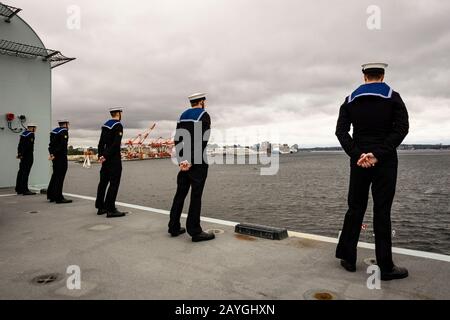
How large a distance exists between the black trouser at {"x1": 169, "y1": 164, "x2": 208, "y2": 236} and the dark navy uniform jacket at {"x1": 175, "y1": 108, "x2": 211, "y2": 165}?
0.51 ft

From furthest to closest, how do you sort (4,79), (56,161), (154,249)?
(4,79) < (56,161) < (154,249)

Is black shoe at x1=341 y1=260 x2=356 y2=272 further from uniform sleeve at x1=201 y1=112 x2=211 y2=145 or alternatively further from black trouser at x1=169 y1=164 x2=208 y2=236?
uniform sleeve at x1=201 y1=112 x2=211 y2=145

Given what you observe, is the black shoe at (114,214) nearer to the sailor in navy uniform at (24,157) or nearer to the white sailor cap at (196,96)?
the white sailor cap at (196,96)

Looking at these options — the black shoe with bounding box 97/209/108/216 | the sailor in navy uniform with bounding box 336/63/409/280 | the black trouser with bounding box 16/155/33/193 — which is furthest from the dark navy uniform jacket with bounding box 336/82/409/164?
the black trouser with bounding box 16/155/33/193

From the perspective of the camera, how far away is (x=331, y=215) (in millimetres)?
17797

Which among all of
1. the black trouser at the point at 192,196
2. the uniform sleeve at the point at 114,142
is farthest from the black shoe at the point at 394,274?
the uniform sleeve at the point at 114,142

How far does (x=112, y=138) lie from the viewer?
654cm

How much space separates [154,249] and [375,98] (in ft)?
10.8

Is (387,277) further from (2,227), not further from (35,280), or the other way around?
(2,227)

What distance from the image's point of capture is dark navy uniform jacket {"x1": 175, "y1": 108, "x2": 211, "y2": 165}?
4762 mm

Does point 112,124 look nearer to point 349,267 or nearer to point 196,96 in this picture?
point 196,96

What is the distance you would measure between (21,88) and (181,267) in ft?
35.1

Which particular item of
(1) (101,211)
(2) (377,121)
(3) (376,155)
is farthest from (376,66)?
(1) (101,211)
